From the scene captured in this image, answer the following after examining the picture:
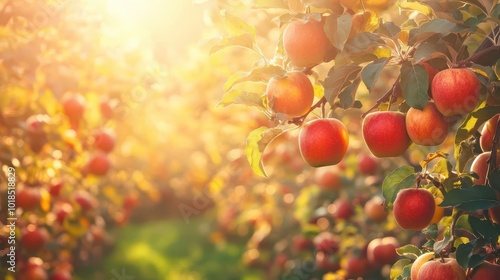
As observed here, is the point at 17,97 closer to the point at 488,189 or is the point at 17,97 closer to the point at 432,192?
the point at 432,192

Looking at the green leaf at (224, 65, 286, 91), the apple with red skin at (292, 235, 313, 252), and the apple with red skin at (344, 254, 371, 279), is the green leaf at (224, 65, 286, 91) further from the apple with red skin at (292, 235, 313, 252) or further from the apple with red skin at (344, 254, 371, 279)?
the apple with red skin at (292, 235, 313, 252)

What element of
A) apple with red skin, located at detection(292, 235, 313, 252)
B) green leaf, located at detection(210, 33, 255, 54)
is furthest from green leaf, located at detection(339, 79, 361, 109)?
apple with red skin, located at detection(292, 235, 313, 252)

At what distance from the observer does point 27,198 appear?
2.70 m

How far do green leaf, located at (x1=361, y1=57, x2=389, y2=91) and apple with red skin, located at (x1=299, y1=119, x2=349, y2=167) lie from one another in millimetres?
165

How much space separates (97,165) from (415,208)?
88.9 inches

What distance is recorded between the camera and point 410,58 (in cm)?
122

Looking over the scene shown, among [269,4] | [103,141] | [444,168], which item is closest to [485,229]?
[444,168]

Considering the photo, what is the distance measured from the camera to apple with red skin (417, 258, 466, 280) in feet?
3.89

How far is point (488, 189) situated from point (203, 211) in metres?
8.89

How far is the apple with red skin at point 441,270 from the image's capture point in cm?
118

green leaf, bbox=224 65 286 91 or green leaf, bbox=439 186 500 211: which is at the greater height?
green leaf, bbox=224 65 286 91

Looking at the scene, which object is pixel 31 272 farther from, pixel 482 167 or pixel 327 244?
pixel 482 167

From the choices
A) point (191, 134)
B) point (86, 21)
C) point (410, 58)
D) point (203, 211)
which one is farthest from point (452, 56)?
point (203, 211)

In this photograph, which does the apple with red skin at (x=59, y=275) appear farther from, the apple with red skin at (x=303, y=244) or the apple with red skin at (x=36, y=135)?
the apple with red skin at (x=303, y=244)
